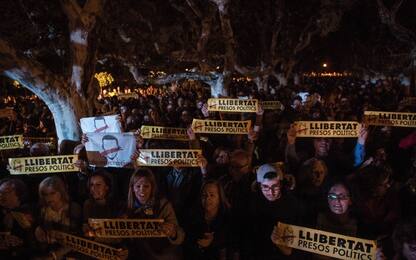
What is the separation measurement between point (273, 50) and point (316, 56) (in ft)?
46.6

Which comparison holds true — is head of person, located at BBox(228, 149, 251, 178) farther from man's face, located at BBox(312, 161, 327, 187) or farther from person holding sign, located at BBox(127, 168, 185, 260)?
person holding sign, located at BBox(127, 168, 185, 260)

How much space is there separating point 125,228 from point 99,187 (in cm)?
71

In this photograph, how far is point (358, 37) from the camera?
102ft

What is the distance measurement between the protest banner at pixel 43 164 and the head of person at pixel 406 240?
159 inches

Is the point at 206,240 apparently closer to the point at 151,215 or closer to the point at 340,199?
the point at 151,215

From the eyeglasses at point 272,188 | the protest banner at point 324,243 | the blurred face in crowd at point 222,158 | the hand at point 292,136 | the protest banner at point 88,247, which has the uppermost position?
the hand at point 292,136

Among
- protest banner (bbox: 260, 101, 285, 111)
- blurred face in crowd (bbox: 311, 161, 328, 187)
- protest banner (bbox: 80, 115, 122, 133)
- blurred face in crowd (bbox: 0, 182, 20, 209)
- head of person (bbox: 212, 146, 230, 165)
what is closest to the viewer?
blurred face in crowd (bbox: 0, 182, 20, 209)

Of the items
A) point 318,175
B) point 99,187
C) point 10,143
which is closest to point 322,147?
point 318,175

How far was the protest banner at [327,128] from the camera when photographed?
654 cm

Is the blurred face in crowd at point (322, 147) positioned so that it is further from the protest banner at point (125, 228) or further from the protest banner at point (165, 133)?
the protest banner at point (125, 228)

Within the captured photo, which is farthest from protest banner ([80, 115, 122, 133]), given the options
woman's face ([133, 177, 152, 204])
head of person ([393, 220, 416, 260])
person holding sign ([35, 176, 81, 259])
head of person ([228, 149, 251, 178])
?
head of person ([393, 220, 416, 260])

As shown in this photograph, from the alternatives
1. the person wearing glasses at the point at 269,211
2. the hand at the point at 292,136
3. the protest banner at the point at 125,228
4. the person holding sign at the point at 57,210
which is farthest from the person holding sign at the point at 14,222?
the hand at the point at 292,136

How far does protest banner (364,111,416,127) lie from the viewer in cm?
678

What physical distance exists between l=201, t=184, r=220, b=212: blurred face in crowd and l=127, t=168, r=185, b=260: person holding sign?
0.32 m
